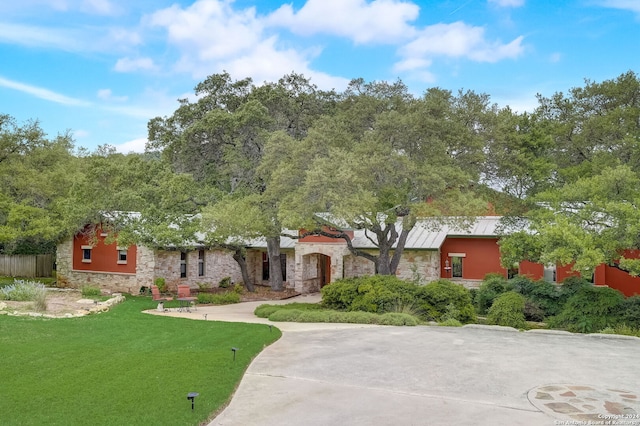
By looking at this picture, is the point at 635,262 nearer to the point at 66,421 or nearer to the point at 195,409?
the point at 195,409

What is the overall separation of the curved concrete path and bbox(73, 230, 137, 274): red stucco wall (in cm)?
1421

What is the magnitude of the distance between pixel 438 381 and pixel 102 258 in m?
21.4

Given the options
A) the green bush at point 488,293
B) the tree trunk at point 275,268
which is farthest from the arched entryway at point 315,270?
the green bush at point 488,293

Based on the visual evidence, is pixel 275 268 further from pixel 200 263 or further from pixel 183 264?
pixel 183 264

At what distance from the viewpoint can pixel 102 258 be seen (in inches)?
990

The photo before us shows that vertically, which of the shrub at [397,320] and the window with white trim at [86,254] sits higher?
the window with white trim at [86,254]

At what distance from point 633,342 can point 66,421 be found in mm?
12973

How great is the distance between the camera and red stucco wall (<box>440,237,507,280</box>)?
79.4 feet

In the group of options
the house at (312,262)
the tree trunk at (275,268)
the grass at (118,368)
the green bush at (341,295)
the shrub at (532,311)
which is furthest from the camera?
the tree trunk at (275,268)

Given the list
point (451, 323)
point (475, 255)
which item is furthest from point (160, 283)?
point (475, 255)

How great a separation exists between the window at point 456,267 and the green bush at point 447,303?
762 centimetres

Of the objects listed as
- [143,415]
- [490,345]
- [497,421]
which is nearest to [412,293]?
[490,345]

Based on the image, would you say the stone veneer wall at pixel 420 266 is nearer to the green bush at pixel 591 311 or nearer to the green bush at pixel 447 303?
the green bush at pixel 447 303

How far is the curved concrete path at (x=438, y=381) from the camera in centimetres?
683
